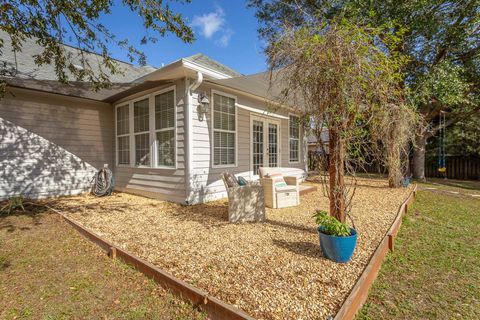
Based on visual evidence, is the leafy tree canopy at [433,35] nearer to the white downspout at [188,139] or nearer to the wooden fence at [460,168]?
the white downspout at [188,139]

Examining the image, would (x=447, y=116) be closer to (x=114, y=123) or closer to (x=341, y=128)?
(x=341, y=128)

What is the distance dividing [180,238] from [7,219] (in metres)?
3.54

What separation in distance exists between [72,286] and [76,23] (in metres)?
4.25

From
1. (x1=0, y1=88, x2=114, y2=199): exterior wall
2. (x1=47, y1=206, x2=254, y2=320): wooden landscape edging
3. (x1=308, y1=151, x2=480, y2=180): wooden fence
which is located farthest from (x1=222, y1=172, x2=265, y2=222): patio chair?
(x1=308, y1=151, x2=480, y2=180): wooden fence

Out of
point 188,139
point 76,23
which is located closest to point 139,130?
point 188,139

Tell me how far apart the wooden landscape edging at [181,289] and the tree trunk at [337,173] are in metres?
1.85

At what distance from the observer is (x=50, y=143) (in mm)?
6391

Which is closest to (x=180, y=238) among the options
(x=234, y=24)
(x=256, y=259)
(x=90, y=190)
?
(x=256, y=259)

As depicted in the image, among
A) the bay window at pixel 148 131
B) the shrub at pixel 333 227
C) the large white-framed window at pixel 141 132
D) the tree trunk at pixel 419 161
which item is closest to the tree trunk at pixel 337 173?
the shrub at pixel 333 227

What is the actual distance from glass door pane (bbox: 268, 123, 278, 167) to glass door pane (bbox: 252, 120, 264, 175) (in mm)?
442

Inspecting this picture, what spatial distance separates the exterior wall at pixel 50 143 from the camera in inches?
227

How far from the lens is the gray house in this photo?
5301 millimetres

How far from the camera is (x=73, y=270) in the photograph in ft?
8.89

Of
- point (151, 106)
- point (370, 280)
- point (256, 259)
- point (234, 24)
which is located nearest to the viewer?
point (370, 280)
